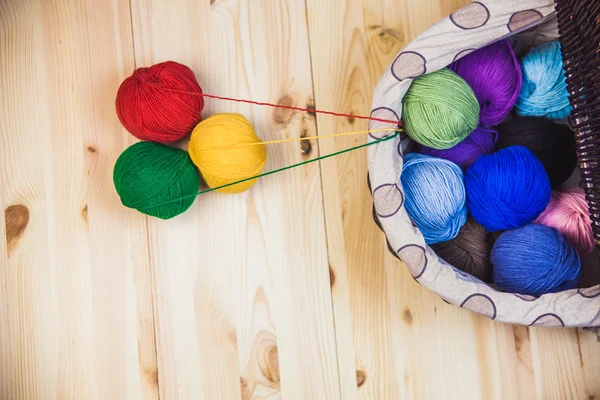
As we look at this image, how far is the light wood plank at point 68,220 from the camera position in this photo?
92cm

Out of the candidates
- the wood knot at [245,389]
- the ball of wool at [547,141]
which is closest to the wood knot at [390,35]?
the ball of wool at [547,141]

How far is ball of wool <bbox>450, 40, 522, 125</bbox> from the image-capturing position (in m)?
0.79

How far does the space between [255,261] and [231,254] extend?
0.14ft

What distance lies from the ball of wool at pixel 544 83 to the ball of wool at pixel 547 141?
20mm

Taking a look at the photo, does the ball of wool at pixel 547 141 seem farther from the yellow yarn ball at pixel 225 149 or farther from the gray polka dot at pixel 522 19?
the yellow yarn ball at pixel 225 149

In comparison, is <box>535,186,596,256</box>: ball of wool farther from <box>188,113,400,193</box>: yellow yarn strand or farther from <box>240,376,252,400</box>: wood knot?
<box>240,376,252,400</box>: wood knot

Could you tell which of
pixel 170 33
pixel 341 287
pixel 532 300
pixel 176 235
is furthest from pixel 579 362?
pixel 170 33

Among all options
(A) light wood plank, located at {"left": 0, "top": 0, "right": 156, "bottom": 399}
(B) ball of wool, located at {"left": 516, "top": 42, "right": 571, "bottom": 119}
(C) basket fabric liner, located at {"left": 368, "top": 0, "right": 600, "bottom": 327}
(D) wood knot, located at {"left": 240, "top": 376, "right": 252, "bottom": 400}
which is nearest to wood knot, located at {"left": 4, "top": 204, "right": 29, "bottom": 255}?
(A) light wood plank, located at {"left": 0, "top": 0, "right": 156, "bottom": 399}

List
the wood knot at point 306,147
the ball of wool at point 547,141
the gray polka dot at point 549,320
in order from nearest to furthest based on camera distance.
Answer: the gray polka dot at point 549,320 → the ball of wool at point 547,141 → the wood knot at point 306,147

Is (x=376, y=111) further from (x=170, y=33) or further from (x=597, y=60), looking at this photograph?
(x=170, y=33)

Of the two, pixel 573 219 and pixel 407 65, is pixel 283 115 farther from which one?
pixel 573 219

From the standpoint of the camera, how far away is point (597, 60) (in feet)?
2.16

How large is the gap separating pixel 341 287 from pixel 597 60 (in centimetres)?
49

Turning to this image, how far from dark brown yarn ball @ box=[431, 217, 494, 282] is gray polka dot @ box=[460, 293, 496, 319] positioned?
97mm
